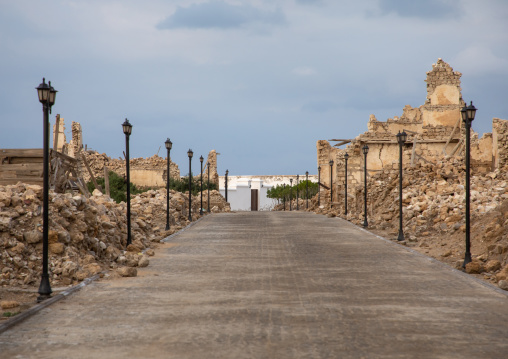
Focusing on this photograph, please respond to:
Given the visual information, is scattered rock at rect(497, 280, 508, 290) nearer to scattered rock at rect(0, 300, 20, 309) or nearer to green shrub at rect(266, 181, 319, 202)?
scattered rock at rect(0, 300, 20, 309)

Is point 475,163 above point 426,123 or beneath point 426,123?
beneath

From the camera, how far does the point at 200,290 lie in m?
10.7

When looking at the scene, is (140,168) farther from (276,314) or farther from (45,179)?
(276,314)

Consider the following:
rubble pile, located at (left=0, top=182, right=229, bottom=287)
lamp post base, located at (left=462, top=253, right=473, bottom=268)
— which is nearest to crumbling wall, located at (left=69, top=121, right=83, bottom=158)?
rubble pile, located at (left=0, top=182, right=229, bottom=287)

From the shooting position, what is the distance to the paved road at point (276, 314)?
21.8ft

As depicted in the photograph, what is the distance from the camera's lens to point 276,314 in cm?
845

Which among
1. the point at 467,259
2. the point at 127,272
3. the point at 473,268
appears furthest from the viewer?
the point at 467,259

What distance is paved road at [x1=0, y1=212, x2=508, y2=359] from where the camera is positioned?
21.8 ft

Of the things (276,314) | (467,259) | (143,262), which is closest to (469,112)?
(467,259)

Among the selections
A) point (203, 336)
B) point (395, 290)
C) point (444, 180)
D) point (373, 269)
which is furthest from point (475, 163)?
point (203, 336)

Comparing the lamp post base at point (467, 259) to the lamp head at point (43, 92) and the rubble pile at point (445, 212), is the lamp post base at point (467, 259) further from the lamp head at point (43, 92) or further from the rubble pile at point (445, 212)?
the lamp head at point (43, 92)

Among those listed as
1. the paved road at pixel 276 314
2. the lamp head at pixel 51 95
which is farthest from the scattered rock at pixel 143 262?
the lamp head at pixel 51 95

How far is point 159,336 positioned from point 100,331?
0.86m

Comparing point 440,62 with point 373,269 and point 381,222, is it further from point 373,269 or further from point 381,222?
point 373,269
